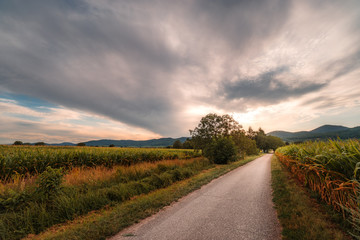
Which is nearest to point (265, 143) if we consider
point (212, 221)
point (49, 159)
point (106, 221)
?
point (212, 221)

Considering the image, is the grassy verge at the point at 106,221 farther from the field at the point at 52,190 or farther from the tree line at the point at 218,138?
the tree line at the point at 218,138

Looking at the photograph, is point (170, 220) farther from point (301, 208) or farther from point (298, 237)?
point (301, 208)

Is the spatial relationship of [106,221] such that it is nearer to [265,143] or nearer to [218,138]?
[218,138]

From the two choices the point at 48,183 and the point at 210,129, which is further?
the point at 210,129

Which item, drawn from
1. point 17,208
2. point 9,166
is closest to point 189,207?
point 17,208

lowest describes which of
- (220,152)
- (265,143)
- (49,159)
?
(220,152)

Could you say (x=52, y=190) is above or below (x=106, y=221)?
above

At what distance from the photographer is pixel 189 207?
495 centimetres

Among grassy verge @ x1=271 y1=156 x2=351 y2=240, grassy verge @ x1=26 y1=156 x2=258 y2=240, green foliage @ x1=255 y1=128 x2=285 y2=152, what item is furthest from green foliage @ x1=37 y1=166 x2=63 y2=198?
green foliage @ x1=255 y1=128 x2=285 y2=152

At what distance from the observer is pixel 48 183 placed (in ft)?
16.4

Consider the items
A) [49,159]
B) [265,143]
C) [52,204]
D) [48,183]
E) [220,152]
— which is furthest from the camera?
[265,143]

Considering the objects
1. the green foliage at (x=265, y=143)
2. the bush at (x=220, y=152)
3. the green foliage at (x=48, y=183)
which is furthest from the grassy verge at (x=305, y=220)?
the green foliage at (x=265, y=143)

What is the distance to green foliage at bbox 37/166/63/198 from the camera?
4914mm

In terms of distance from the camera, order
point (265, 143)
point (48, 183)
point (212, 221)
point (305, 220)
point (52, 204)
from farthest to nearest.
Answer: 1. point (265, 143)
2. point (48, 183)
3. point (52, 204)
4. point (212, 221)
5. point (305, 220)
